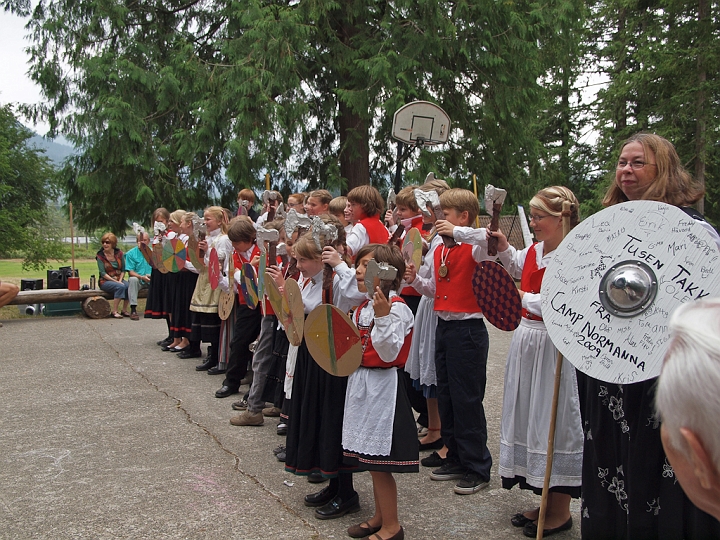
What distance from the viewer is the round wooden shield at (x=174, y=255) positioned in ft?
24.8

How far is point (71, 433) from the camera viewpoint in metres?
4.89

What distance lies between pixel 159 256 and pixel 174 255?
41 cm

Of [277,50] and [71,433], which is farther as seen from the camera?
[277,50]

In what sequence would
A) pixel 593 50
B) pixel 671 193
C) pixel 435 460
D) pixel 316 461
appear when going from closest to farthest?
pixel 671 193, pixel 316 461, pixel 435 460, pixel 593 50

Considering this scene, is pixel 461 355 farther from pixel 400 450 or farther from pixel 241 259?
pixel 241 259

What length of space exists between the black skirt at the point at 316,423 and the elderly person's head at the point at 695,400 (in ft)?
7.97

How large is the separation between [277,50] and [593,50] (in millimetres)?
17113

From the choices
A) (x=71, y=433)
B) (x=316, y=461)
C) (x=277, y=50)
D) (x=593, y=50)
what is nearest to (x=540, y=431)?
(x=316, y=461)

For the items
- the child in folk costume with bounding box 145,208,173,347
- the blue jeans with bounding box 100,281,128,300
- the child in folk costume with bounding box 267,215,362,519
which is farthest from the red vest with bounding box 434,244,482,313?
the blue jeans with bounding box 100,281,128,300

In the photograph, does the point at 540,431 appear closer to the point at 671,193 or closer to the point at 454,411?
the point at 454,411

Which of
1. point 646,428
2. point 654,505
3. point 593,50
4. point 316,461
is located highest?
point 593,50

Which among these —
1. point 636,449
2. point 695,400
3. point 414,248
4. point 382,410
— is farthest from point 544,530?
point 695,400

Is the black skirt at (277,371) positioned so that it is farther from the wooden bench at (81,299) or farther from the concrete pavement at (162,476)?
the wooden bench at (81,299)

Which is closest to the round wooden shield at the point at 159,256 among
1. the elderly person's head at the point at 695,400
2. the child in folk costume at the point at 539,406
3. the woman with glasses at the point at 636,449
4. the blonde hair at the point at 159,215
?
the blonde hair at the point at 159,215
